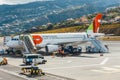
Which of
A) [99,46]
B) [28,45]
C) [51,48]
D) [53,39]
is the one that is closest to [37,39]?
[51,48]

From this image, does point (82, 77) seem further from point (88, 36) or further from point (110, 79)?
point (88, 36)

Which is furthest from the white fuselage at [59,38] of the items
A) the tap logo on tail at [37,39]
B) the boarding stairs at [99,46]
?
the boarding stairs at [99,46]

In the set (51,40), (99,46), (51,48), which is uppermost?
(51,40)

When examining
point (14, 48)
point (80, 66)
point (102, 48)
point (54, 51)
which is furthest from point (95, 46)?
point (80, 66)

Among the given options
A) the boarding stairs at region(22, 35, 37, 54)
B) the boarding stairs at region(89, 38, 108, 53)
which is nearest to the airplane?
the boarding stairs at region(22, 35, 37, 54)

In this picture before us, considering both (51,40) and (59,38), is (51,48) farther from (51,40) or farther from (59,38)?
(59,38)

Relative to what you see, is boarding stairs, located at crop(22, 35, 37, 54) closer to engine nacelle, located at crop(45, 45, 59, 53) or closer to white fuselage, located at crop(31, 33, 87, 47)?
white fuselage, located at crop(31, 33, 87, 47)

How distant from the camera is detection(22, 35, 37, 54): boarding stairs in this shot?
76062 millimetres

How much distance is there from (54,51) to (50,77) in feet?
117

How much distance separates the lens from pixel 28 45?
77625 millimetres

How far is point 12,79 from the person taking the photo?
44.3m

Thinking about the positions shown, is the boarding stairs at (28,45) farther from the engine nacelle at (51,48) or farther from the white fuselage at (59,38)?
the engine nacelle at (51,48)

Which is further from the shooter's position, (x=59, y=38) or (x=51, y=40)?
(x=59, y=38)

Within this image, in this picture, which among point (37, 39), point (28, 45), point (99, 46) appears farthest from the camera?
point (99, 46)
